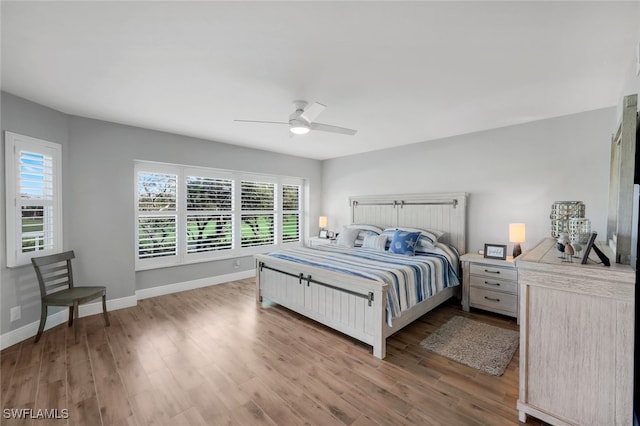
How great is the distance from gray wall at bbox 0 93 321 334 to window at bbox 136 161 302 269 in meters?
0.22

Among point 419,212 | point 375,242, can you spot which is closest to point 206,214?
point 375,242

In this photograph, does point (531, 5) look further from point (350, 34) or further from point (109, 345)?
point (109, 345)

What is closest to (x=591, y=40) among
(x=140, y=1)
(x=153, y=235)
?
(x=140, y=1)

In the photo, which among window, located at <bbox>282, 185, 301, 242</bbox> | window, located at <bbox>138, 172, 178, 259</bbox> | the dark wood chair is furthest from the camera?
window, located at <bbox>282, 185, 301, 242</bbox>

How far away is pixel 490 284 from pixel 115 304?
5.04 m

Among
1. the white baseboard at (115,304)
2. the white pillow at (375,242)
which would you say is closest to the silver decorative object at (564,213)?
the white pillow at (375,242)

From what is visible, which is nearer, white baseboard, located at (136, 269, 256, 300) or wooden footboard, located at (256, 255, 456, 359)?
wooden footboard, located at (256, 255, 456, 359)

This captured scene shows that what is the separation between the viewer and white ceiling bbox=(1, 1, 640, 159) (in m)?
1.59

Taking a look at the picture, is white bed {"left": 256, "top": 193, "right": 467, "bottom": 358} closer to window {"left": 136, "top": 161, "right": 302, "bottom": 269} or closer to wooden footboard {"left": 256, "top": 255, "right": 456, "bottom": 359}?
wooden footboard {"left": 256, "top": 255, "right": 456, "bottom": 359}

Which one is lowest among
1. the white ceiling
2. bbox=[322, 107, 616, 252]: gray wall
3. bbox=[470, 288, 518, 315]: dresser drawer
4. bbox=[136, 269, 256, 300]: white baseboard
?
bbox=[136, 269, 256, 300]: white baseboard

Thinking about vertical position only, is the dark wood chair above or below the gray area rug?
above

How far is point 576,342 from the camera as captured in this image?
1.60m

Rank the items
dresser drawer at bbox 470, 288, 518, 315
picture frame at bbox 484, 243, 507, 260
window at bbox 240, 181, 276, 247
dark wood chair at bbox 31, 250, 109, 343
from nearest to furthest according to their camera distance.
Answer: dark wood chair at bbox 31, 250, 109, 343 → dresser drawer at bbox 470, 288, 518, 315 → picture frame at bbox 484, 243, 507, 260 → window at bbox 240, 181, 276, 247

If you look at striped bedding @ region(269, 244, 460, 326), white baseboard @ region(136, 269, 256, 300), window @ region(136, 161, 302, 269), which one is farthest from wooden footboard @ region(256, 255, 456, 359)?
window @ region(136, 161, 302, 269)
